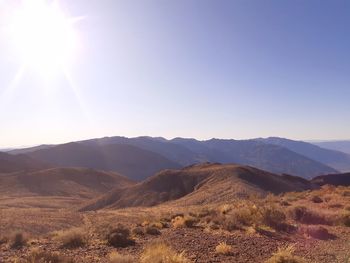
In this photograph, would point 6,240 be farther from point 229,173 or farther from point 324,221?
point 229,173

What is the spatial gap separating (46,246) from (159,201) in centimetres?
4804

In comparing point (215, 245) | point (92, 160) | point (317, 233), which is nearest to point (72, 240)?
point (215, 245)

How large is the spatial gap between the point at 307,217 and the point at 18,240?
12333 millimetres

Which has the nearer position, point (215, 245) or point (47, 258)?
point (47, 258)

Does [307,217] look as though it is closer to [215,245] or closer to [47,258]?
[215,245]

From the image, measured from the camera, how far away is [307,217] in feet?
64.0

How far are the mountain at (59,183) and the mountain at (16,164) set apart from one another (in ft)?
69.0

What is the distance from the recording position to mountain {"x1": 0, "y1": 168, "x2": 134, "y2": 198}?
81.7 m

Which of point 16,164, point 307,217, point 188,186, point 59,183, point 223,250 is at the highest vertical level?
point 16,164

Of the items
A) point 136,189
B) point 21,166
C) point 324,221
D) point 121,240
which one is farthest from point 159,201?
point 21,166

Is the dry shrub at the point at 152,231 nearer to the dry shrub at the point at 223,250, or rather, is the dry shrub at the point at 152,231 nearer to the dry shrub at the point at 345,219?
the dry shrub at the point at 223,250

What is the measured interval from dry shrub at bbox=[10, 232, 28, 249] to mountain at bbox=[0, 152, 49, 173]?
101072mm

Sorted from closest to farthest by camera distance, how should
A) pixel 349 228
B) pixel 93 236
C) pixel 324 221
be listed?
pixel 93 236 < pixel 349 228 < pixel 324 221

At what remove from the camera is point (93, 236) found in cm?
1580
